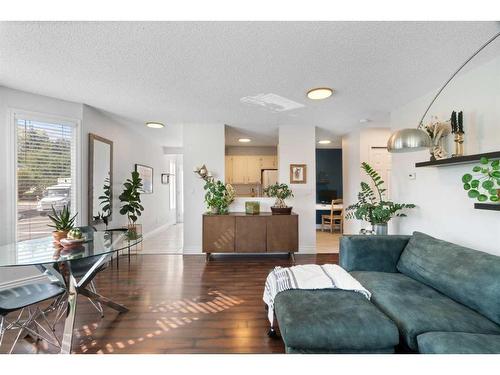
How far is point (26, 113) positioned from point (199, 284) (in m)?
3.09

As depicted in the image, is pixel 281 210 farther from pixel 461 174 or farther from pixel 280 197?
pixel 461 174

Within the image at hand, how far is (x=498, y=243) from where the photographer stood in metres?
1.97

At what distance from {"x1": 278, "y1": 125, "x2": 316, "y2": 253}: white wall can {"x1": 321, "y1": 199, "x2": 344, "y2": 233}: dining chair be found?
185cm

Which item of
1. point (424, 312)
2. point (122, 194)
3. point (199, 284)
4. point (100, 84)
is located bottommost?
point (199, 284)

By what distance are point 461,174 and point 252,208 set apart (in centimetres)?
281

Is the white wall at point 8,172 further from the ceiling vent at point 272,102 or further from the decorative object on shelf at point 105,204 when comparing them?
the ceiling vent at point 272,102

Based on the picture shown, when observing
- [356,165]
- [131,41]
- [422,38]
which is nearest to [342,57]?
[422,38]

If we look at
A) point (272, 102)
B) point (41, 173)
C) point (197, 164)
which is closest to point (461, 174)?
point (272, 102)

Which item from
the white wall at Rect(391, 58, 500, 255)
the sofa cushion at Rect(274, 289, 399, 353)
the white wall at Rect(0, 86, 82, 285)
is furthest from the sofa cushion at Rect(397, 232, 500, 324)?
the white wall at Rect(0, 86, 82, 285)

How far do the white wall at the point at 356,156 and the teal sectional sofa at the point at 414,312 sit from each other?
117 inches

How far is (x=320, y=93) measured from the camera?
2832mm

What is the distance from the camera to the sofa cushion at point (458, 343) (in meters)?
1.13
